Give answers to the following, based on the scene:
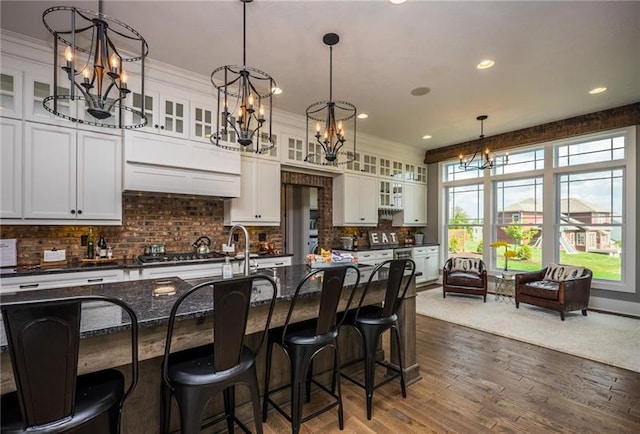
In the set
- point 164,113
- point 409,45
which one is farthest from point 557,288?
point 164,113

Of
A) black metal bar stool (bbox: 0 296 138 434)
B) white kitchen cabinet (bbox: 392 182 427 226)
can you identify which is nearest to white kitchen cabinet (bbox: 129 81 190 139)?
black metal bar stool (bbox: 0 296 138 434)

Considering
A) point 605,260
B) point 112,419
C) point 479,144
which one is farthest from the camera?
point 479,144

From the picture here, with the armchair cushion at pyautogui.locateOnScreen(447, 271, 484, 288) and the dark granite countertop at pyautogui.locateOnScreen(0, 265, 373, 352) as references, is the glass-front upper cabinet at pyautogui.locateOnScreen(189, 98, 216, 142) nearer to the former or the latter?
the dark granite countertop at pyautogui.locateOnScreen(0, 265, 373, 352)

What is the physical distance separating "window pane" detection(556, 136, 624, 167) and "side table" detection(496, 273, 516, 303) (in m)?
2.17

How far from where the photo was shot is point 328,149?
2.84 meters

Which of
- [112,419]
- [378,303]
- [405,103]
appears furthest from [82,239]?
[405,103]

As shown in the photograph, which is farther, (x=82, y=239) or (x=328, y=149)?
(x=82, y=239)

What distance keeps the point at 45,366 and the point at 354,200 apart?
16.8 ft

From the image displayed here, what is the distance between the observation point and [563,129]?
5203mm

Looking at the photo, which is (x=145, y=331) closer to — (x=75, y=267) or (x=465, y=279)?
(x=75, y=267)

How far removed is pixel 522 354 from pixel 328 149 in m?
2.98

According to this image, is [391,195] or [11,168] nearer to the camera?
[11,168]

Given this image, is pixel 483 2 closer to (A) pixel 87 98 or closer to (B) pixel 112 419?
(A) pixel 87 98

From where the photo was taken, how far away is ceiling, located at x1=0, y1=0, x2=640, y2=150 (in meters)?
2.50
